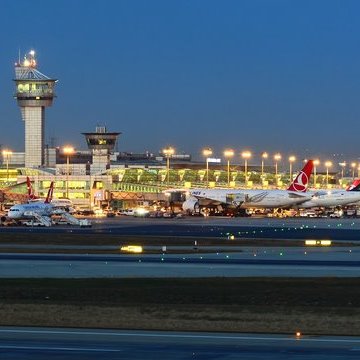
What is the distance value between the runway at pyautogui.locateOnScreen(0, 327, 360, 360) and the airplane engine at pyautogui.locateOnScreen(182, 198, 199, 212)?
135 metres

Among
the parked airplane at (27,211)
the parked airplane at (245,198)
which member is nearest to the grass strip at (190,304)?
the parked airplane at (27,211)

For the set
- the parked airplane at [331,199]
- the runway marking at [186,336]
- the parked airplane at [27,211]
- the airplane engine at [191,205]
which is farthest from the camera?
the parked airplane at [331,199]

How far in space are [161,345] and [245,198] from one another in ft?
456

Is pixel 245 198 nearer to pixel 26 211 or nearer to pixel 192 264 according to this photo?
pixel 26 211

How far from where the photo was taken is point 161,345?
28.2 meters

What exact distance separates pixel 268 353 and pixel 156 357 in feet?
9.47

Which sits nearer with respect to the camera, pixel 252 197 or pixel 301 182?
pixel 252 197

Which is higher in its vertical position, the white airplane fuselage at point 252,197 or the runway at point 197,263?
the white airplane fuselage at point 252,197

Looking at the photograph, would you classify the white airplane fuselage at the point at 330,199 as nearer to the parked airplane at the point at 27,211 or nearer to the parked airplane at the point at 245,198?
the parked airplane at the point at 245,198

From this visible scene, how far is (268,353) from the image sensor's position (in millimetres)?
27031

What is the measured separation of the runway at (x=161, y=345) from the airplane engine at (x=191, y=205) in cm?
13523

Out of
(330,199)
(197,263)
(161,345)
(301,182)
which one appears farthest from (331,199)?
(161,345)

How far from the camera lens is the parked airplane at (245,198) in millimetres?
166750

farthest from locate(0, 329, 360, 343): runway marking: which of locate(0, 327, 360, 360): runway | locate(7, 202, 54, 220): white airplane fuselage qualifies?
locate(7, 202, 54, 220): white airplane fuselage
